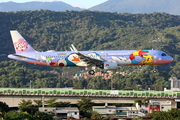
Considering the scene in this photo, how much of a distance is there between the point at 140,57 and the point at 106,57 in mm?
6491

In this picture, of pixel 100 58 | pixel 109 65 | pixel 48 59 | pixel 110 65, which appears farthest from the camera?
pixel 48 59

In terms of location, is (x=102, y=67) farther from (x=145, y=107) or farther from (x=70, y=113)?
(x=145, y=107)

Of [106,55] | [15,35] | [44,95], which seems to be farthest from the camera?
[44,95]

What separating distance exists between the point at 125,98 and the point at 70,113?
21.6m

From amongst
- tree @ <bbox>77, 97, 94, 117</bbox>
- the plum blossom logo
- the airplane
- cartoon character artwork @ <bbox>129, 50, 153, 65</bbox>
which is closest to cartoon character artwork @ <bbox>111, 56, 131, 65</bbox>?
the airplane

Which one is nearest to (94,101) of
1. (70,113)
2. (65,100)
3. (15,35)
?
(65,100)

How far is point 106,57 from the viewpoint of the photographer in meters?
98.2

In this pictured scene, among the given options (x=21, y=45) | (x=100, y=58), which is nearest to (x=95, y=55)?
(x=100, y=58)

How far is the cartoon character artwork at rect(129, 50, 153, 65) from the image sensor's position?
3834 inches

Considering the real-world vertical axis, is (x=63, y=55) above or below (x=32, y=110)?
above

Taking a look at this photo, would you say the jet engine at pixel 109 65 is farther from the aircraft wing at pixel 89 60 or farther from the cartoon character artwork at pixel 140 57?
the cartoon character artwork at pixel 140 57

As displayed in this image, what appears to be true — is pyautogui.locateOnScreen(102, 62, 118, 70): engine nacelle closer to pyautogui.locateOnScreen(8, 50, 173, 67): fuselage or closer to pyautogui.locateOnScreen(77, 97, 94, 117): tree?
pyautogui.locateOnScreen(8, 50, 173, 67): fuselage

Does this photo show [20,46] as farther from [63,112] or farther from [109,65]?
[63,112]

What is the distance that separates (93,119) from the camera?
115m
